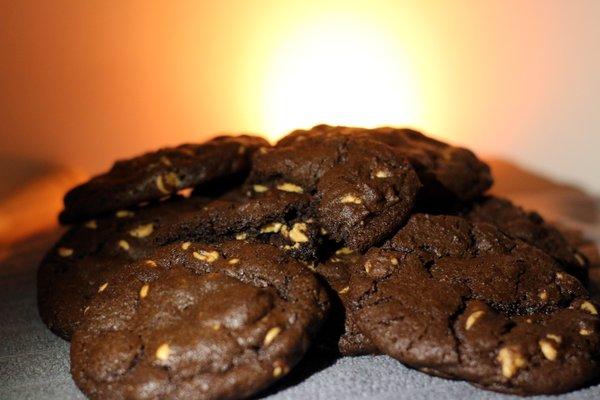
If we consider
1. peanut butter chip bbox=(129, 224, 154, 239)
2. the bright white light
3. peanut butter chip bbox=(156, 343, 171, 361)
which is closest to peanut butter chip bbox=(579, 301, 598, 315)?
peanut butter chip bbox=(156, 343, 171, 361)

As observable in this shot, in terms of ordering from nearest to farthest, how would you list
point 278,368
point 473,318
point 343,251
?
1. point 278,368
2. point 473,318
3. point 343,251

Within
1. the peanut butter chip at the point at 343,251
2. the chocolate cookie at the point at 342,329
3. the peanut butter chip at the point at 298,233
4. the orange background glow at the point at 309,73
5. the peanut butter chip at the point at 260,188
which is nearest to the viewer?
the chocolate cookie at the point at 342,329

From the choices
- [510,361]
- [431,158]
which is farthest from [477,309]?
[431,158]

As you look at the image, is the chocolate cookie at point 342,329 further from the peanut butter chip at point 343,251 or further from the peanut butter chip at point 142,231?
the peanut butter chip at point 142,231

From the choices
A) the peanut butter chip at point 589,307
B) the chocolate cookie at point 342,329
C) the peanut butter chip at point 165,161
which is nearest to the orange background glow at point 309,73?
the peanut butter chip at point 165,161

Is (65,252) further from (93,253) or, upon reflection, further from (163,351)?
(163,351)

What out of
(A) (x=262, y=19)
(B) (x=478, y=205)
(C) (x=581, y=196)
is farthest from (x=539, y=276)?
(A) (x=262, y=19)

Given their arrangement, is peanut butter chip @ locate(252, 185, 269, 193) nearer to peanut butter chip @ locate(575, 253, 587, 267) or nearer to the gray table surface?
the gray table surface
